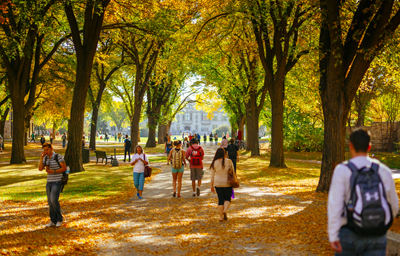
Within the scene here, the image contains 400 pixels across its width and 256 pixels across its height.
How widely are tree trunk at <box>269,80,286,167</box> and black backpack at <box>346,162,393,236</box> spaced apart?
17260 millimetres

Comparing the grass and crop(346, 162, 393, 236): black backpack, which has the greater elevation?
crop(346, 162, 393, 236): black backpack

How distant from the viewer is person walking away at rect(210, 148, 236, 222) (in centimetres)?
812

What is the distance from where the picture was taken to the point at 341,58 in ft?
36.6

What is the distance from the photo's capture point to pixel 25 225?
784 cm

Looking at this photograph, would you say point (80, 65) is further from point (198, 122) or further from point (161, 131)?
point (198, 122)

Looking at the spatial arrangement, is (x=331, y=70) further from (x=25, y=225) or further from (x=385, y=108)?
(x=385, y=108)

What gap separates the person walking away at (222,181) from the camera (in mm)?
8117

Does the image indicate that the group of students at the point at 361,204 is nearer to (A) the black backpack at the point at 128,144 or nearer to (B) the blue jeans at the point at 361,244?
(B) the blue jeans at the point at 361,244

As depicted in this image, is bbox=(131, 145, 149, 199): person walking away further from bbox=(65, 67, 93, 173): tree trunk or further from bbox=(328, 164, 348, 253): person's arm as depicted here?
bbox=(328, 164, 348, 253): person's arm

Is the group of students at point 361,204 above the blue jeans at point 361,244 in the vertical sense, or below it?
above

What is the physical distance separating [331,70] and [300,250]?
6.99 meters

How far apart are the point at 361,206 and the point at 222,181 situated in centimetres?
510

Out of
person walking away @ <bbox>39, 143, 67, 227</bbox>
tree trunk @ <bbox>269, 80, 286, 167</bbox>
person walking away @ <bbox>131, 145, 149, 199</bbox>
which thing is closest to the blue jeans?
person walking away @ <bbox>39, 143, 67, 227</bbox>

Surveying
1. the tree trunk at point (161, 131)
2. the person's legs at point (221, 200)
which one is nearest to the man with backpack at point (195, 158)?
the person's legs at point (221, 200)
